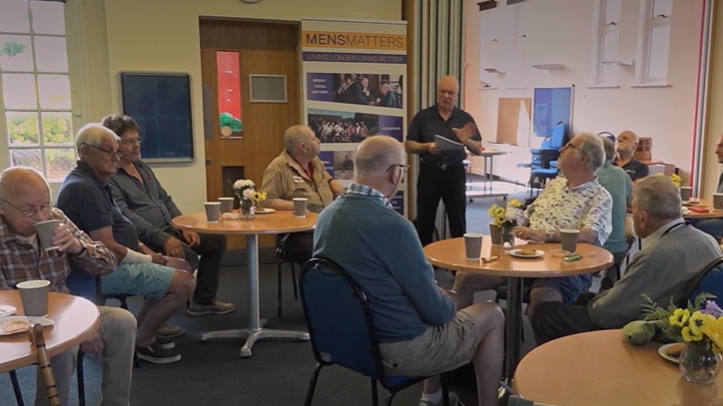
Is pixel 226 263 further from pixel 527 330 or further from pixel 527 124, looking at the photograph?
pixel 527 124

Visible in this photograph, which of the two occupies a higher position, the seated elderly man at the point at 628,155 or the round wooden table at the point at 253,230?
the seated elderly man at the point at 628,155

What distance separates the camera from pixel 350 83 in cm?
536

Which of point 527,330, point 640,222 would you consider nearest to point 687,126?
point 527,330

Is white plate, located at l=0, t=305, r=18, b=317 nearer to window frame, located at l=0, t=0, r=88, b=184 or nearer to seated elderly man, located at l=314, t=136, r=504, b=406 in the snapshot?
seated elderly man, located at l=314, t=136, r=504, b=406

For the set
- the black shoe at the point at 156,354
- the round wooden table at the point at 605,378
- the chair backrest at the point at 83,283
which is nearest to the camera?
the round wooden table at the point at 605,378

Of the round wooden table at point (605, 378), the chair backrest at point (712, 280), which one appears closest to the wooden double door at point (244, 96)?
the chair backrest at point (712, 280)

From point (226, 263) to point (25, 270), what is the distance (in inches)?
129

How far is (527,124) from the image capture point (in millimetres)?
11125

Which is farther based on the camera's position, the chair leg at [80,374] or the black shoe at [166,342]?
the black shoe at [166,342]

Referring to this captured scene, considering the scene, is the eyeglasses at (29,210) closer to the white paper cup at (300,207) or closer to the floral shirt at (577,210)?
the white paper cup at (300,207)

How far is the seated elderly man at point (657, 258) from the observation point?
1945 millimetres

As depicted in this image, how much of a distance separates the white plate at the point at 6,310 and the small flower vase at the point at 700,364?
1819 mm

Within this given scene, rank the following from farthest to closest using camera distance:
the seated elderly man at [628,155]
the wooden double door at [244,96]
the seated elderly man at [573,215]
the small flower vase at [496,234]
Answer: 1. the wooden double door at [244,96]
2. the seated elderly man at [628,155]
3. the seated elderly man at [573,215]
4. the small flower vase at [496,234]

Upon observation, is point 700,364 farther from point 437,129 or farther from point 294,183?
point 437,129
